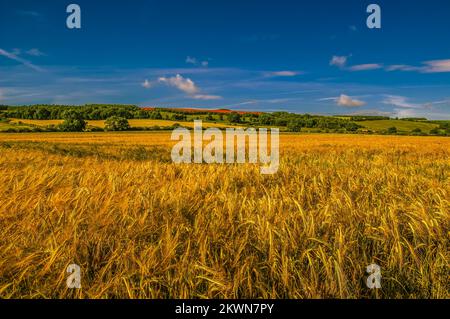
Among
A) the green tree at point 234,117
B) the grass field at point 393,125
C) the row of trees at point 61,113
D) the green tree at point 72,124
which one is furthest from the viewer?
the row of trees at point 61,113

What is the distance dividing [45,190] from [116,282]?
2.77 m

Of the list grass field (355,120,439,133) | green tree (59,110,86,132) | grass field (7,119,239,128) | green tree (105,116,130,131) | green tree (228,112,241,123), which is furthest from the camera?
grass field (355,120,439,133)

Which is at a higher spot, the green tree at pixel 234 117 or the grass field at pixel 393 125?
the green tree at pixel 234 117

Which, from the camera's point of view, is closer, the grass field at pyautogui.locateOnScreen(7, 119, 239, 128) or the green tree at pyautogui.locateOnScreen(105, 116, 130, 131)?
the green tree at pyautogui.locateOnScreen(105, 116, 130, 131)

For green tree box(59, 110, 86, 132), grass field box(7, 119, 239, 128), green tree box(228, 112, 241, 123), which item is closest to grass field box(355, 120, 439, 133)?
green tree box(228, 112, 241, 123)

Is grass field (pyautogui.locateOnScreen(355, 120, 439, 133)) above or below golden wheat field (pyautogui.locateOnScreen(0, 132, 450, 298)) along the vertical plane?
above

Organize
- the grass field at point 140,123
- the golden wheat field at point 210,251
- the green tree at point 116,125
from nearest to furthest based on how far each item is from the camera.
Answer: the golden wheat field at point 210,251 < the green tree at point 116,125 < the grass field at point 140,123

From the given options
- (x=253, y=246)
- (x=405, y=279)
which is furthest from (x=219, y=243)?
(x=405, y=279)

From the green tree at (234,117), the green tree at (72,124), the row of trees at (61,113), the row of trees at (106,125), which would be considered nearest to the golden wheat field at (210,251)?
the row of trees at (106,125)

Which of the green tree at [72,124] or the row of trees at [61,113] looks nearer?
Answer: the green tree at [72,124]

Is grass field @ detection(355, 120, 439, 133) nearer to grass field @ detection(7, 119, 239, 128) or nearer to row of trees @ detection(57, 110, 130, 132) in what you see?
grass field @ detection(7, 119, 239, 128)

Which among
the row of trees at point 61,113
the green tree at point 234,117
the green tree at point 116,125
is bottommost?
the green tree at point 116,125

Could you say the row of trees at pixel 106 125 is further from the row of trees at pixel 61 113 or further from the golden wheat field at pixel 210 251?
the golden wheat field at pixel 210 251
